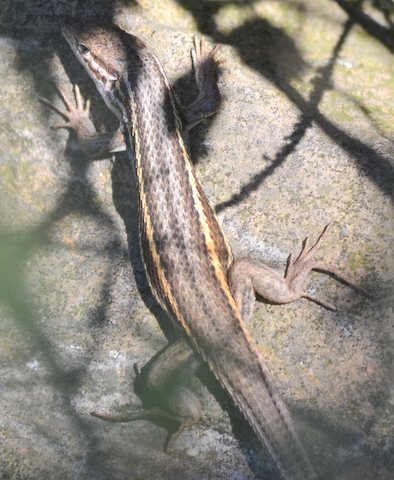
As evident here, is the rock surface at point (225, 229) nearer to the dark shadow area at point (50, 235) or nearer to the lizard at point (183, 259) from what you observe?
the dark shadow area at point (50, 235)

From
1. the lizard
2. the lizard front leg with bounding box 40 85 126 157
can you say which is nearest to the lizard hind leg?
the lizard

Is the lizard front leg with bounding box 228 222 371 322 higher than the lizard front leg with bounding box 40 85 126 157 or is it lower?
higher

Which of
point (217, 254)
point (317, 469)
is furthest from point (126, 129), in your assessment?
point (317, 469)

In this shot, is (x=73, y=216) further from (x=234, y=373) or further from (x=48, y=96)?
(x=234, y=373)

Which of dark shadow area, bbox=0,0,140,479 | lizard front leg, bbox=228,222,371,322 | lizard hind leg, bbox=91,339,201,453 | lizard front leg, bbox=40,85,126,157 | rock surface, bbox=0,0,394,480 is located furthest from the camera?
lizard front leg, bbox=40,85,126,157

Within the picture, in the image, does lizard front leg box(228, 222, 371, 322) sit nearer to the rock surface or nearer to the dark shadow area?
the rock surface

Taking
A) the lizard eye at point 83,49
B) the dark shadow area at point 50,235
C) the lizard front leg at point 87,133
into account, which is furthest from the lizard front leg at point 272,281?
the lizard eye at point 83,49
